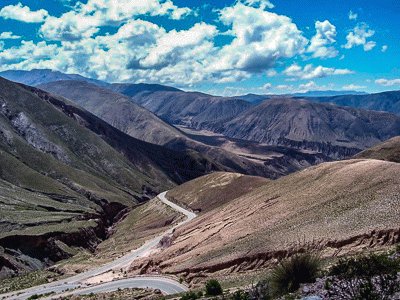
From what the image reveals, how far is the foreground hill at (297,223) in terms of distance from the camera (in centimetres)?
4512

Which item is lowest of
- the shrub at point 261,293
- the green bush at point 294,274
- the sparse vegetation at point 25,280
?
the sparse vegetation at point 25,280

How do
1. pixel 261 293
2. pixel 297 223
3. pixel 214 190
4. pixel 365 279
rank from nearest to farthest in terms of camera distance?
pixel 365 279, pixel 261 293, pixel 297 223, pixel 214 190

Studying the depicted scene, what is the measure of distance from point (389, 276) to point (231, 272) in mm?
31784

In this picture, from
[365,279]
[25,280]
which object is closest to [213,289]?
[365,279]

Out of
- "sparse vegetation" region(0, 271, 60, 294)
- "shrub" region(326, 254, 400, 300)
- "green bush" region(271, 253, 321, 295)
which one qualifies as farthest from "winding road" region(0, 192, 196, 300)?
"shrub" region(326, 254, 400, 300)

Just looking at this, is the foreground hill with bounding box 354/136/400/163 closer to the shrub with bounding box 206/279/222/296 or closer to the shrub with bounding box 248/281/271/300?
the shrub with bounding box 206/279/222/296

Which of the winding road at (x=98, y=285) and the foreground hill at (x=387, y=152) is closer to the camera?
the winding road at (x=98, y=285)

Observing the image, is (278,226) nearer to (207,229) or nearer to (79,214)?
(207,229)

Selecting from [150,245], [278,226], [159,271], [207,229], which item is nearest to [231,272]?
[278,226]

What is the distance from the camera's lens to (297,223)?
54.2 metres

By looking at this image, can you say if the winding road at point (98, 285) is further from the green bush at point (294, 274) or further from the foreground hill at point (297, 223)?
the green bush at point (294, 274)

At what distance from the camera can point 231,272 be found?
160 ft

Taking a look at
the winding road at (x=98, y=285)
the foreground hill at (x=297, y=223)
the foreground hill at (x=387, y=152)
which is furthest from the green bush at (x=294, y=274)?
the foreground hill at (x=387, y=152)

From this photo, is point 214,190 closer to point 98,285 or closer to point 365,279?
point 98,285
